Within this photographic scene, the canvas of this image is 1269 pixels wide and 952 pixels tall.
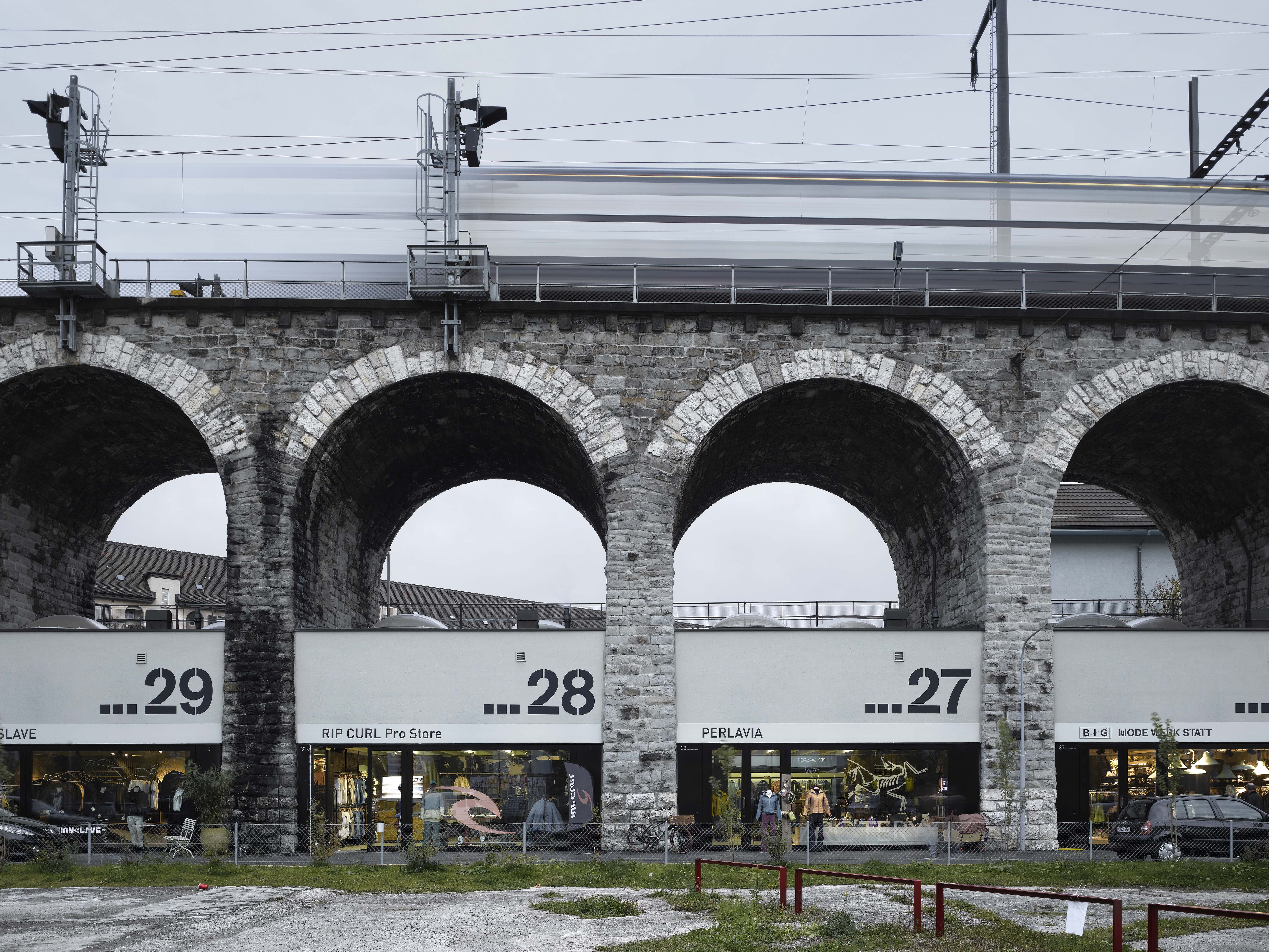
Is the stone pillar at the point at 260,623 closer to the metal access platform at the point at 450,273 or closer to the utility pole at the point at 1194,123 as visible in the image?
the metal access platform at the point at 450,273

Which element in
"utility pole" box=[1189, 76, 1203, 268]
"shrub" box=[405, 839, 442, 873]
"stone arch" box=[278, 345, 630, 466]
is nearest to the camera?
"shrub" box=[405, 839, 442, 873]

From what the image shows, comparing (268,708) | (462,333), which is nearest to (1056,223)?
(462,333)

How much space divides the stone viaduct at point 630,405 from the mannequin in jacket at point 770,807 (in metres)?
1.90

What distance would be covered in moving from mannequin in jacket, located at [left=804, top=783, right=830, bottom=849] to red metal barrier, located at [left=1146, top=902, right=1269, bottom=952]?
13.0 metres

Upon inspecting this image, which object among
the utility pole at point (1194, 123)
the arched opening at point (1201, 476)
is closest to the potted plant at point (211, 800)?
the arched opening at point (1201, 476)

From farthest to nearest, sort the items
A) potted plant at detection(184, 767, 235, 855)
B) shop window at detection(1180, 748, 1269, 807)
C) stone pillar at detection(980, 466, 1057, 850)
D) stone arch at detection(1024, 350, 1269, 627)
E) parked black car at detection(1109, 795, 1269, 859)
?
shop window at detection(1180, 748, 1269, 807) → stone arch at detection(1024, 350, 1269, 627) → stone pillar at detection(980, 466, 1057, 850) → potted plant at detection(184, 767, 235, 855) → parked black car at detection(1109, 795, 1269, 859)

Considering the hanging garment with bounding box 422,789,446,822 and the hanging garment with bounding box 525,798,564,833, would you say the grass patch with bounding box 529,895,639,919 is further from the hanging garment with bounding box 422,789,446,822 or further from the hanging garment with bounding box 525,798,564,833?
the hanging garment with bounding box 422,789,446,822

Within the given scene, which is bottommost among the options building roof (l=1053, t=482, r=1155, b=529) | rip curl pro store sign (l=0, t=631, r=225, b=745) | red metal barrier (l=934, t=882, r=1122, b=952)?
red metal barrier (l=934, t=882, r=1122, b=952)

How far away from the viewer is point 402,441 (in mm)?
27562

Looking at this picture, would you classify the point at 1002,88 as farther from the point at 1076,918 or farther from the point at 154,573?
the point at 154,573

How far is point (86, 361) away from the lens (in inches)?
957

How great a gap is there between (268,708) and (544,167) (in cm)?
1278

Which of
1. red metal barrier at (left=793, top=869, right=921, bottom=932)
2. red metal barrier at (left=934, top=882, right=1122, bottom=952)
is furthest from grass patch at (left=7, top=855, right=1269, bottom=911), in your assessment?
red metal barrier at (left=934, top=882, right=1122, bottom=952)

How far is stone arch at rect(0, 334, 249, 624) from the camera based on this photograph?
24.3 m
